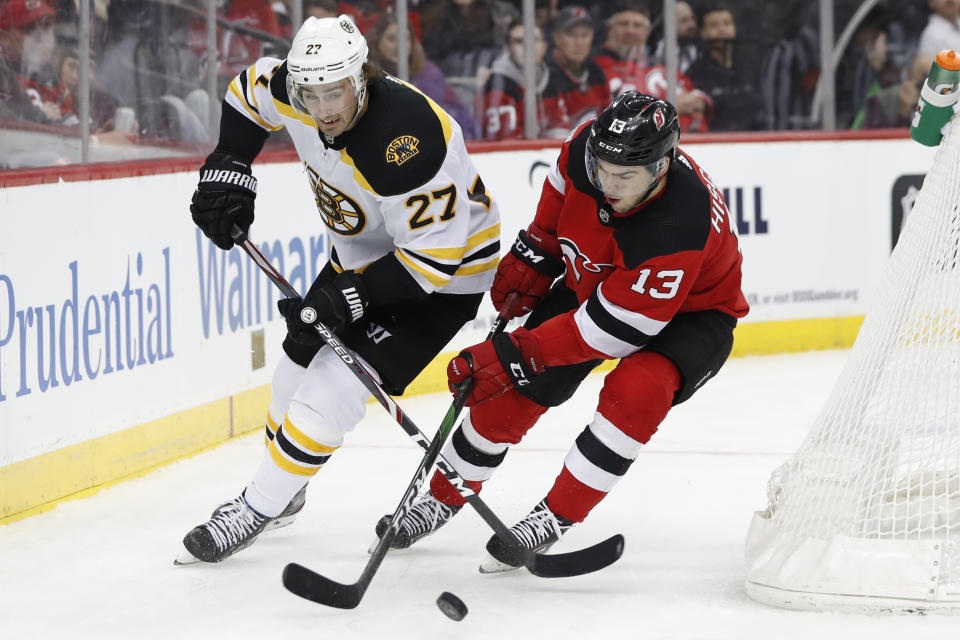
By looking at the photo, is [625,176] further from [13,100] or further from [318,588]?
[13,100]

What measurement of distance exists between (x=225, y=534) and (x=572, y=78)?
127 inches

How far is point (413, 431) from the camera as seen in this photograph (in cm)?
269

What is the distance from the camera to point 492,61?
5.33 metres

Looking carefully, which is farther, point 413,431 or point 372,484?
point 372,484

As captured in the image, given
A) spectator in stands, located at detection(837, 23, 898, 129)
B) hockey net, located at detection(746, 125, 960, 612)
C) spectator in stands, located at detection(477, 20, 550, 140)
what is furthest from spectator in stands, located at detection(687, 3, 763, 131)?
hockey net, located at detection(746, 125, 960, 612)

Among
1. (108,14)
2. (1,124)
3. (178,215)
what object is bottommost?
(178,215)

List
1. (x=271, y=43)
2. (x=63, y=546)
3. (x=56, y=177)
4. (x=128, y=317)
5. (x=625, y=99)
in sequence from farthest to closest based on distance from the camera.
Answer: (x=271, y=43) → (x=128, y=317) → (x=56, y=177) → (x=63, y=546) → (x=625, y=99)

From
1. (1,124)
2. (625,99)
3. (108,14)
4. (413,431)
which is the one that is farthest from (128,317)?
(625,99)

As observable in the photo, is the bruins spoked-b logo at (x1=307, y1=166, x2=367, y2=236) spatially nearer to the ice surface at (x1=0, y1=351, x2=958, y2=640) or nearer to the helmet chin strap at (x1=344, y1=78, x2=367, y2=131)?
the helmet chin strap at (x1=344, y1=78, x2=367, y2=131)

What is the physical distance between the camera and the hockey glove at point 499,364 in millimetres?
2510

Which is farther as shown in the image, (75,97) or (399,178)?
(75,97)

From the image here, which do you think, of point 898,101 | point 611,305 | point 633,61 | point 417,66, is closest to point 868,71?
point 898,101

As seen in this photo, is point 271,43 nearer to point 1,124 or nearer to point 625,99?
point 1,124

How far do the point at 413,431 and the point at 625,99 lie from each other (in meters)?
0.78
